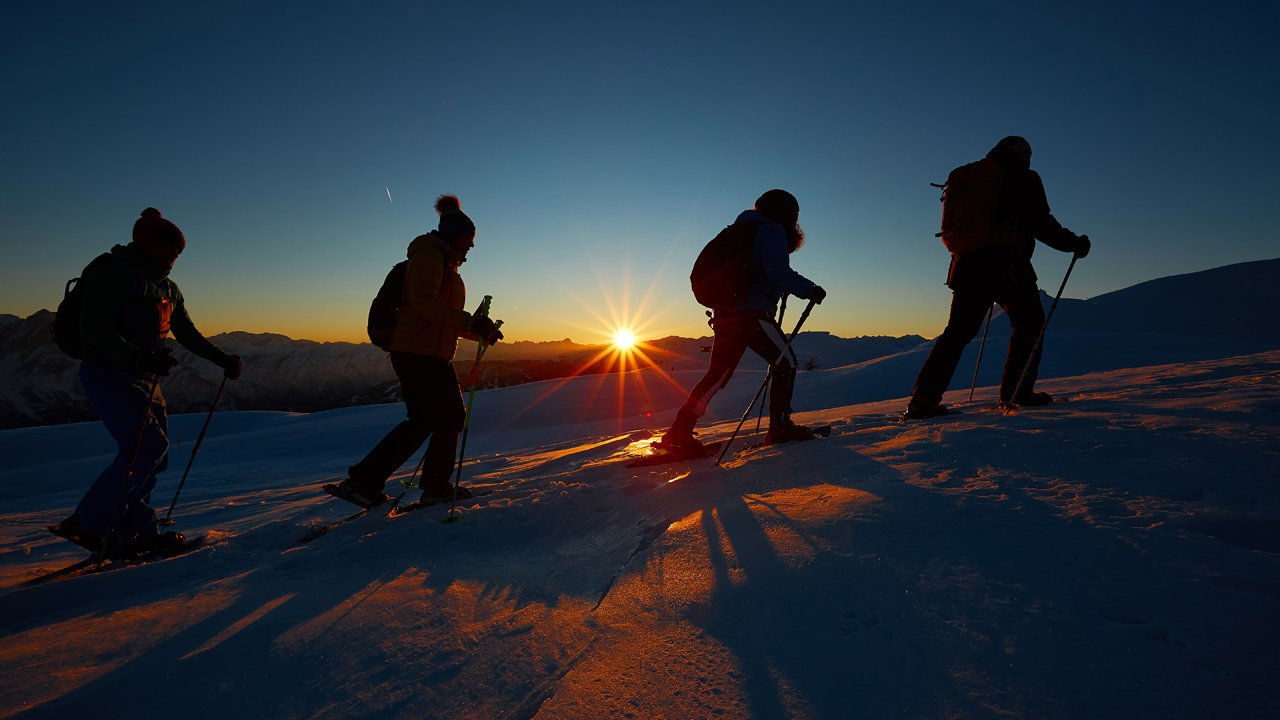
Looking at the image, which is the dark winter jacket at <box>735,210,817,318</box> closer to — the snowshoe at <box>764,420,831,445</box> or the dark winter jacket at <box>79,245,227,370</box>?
the snowshoe at <box>764,420,831,445</box>

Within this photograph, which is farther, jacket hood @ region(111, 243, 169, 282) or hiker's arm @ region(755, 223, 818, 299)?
hiker's arm @ region(755, 223, 818, 299)

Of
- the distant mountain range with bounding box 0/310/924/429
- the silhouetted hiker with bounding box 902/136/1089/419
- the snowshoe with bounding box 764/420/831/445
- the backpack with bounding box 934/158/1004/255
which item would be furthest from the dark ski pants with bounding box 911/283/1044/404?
the distant mountain range with bounding box 0/310/924/429

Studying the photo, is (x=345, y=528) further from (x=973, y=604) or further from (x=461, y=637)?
(x=973, y=604)

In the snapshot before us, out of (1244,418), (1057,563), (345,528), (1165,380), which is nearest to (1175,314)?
(1165,380)

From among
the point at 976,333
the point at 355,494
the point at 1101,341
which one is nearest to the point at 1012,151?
the point at 976,333

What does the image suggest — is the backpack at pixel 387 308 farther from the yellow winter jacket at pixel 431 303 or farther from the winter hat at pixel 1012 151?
the winter hat at pixel 1012 151

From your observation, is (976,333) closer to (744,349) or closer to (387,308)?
(744,349)

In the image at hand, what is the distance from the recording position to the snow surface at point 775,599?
1183 mm

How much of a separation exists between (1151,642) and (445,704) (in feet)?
5.54

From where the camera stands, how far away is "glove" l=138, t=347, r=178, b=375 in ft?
10.5

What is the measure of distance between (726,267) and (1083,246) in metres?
2.82

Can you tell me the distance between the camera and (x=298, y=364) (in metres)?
129

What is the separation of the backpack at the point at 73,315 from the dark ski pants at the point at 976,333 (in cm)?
582

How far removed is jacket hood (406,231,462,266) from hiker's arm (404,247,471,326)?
0.05m
